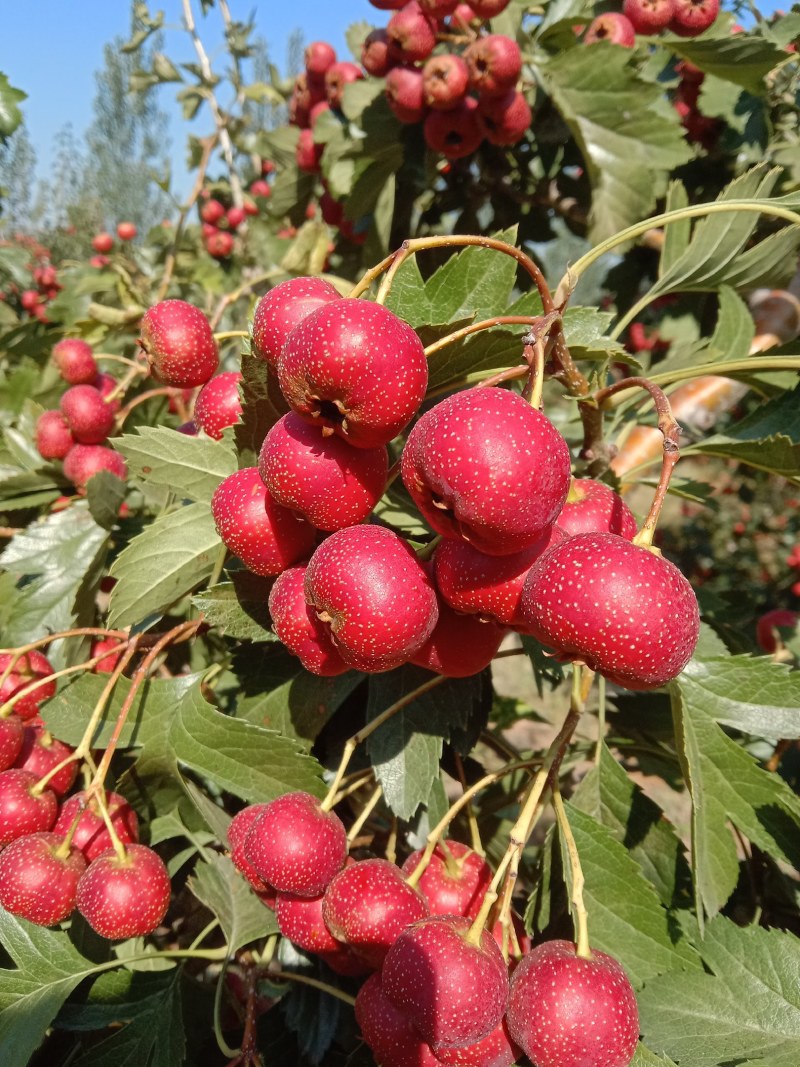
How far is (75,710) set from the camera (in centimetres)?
111

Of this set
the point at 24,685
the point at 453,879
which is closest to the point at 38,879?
the point at 24,685

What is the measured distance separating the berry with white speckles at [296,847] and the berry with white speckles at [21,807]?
0.36 m

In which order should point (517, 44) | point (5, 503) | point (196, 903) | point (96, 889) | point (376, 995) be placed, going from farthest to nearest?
point (517, 44) < point (5, 503) < point (196, 903) < point (96, 889) < point (376, 995)

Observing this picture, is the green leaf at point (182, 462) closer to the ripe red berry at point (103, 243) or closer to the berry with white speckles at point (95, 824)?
the berry with white speckles at point (95, 824)

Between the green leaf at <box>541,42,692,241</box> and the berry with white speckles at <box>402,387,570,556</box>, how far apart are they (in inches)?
43.2

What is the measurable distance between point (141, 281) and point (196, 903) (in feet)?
6.97

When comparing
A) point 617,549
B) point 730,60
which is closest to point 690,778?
point 617,549

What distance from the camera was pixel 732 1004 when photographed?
875 mm

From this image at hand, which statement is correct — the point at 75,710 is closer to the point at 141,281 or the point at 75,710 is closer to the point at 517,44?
the point at 517,44

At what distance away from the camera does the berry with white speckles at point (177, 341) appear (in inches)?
41.6

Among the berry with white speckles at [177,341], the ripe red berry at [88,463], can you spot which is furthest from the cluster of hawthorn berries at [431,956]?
the ripe red berry at [88,463]

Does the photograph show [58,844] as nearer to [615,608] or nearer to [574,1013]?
[574,1013]

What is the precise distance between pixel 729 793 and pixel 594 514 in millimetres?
466

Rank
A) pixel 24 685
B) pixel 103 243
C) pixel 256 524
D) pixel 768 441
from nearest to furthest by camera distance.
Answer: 1. pixel 256 524
2. pixel 768 441
3. pixel 24 685
4. pixel 103 243
